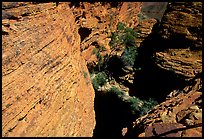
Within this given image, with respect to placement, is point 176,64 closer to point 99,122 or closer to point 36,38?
point 99,122

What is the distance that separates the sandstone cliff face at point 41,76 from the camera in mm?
6715

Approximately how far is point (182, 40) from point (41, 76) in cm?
838

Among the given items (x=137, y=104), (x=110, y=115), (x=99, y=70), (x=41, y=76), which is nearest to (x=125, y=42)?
(x=99, y=70)

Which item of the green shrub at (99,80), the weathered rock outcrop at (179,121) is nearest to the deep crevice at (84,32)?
the green shrub at (99,80)

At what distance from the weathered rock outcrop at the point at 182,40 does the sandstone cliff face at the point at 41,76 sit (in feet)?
18.0

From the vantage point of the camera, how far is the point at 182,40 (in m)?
14.1

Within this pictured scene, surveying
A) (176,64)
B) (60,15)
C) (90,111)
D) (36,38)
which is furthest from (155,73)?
(36,38)

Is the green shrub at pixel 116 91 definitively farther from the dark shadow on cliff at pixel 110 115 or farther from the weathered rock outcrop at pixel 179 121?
the weathered rock outcrop at pixel 179 121

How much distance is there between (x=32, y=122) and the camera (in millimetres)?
7234

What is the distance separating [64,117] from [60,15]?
3074mm

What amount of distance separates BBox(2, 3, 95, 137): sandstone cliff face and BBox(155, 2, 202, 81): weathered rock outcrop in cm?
549

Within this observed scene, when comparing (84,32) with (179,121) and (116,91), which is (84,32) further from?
(179,121)

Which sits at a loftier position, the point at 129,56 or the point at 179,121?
the point at 179,121

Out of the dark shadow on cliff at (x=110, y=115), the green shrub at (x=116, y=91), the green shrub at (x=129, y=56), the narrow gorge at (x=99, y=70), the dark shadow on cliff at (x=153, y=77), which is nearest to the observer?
the narrow gorge at (x=99, y=70)
